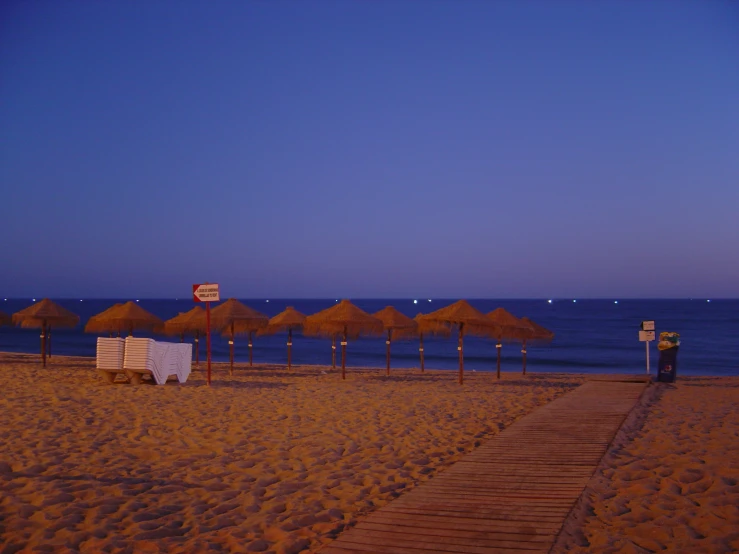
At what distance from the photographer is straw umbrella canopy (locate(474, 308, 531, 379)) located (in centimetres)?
1519

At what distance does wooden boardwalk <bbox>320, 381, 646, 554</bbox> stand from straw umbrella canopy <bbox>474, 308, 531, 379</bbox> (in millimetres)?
7570

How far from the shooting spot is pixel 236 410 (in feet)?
30.4

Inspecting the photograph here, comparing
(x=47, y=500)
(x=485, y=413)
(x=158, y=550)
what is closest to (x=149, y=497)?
(x=47, y=500)

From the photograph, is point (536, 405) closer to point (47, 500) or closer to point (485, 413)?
point (485, 413)

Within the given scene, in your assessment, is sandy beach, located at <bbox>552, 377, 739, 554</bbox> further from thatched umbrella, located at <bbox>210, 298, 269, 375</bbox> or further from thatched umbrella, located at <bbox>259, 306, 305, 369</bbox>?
thatched umbrella, located at <bbox>259, 306, 305, 369</bbox>

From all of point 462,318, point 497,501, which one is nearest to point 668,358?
point 462,318

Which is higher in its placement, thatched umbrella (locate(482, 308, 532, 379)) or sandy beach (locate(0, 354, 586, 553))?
thatched umbrella (locate(482, 308, 532, 379))

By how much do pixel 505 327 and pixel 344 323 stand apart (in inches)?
163

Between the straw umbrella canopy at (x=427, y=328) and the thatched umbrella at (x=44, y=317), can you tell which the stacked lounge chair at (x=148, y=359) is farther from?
the thatched umbrella at (x=44, y=317)

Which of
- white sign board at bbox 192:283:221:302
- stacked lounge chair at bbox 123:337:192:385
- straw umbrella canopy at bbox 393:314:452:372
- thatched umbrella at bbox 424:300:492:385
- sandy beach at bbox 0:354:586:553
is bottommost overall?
sandy beach at bbox 0:354:586:553

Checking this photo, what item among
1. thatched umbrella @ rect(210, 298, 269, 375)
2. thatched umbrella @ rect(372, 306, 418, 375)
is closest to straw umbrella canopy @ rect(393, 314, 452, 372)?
thatched umbrella @ rect(372, 306, 418, 375)

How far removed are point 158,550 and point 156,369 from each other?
349 inches

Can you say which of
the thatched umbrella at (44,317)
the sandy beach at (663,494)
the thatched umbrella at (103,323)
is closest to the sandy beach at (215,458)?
the sandy beach at (663,494)

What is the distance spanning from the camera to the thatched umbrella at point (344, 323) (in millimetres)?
14805
